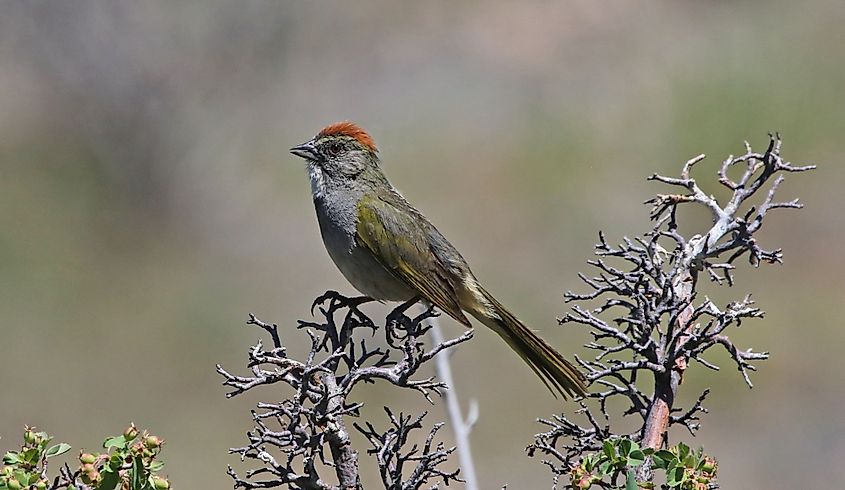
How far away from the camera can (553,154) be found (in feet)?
54.6

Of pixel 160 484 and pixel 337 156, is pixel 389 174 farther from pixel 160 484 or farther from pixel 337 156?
pixel 160 484

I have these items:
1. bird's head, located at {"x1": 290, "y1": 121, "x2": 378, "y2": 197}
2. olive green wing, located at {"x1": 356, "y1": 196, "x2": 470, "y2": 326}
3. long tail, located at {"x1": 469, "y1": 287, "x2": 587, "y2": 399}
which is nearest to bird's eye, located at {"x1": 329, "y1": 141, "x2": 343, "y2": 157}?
bird's head, located at {"x1": 290, "y1": 121, "x2": 378, "y2": 197}

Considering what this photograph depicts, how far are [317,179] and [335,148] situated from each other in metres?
0.18

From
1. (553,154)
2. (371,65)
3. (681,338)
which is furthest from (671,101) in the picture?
(681,338)

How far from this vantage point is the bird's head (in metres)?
5.60

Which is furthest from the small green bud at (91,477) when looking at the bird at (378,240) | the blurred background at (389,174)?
the blurred background at (389,174)

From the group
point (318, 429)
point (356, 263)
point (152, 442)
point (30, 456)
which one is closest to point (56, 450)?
point (30, 456)

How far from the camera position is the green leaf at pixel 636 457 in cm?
221

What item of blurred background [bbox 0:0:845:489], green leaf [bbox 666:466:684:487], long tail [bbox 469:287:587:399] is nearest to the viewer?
green leaf [bbox 666:466:684:487]

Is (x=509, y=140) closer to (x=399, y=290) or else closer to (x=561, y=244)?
(x=561, y=244)

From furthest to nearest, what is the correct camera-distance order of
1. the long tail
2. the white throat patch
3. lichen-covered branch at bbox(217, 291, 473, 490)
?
the white throat patch, the long tail, lichen-covered branch at bbox(217, 291, 473, 490)

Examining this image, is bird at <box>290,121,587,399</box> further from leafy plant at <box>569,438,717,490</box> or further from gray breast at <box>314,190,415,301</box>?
leafy plant at <box>569,438,717,490</box>

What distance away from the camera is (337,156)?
18.5 feet

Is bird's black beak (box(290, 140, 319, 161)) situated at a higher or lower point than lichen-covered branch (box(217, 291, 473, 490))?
higher
